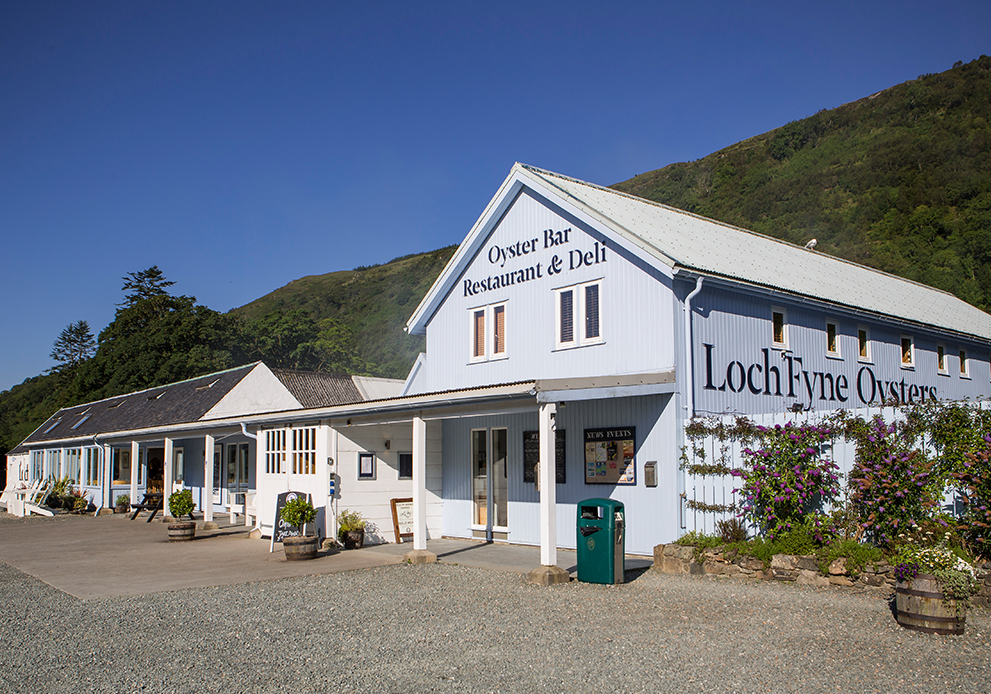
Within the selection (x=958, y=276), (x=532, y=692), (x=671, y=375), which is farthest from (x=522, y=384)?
(x=958, y=276)

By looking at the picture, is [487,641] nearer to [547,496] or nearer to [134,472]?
[547,496]

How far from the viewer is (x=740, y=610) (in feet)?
28.7

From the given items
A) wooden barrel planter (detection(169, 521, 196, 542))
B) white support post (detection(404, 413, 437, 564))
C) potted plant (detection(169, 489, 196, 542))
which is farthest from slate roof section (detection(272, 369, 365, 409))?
white support post (detection(404, 413, 437, 564))

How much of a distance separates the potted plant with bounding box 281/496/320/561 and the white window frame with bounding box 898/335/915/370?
1321cm

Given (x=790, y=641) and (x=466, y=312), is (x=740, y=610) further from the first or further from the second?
(x=466, y=312)

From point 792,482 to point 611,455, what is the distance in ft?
12.0

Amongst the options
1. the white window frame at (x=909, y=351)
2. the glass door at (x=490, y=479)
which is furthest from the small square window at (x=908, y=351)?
the glass door at (x=490, y=479)

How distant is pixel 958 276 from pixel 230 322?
4803cm

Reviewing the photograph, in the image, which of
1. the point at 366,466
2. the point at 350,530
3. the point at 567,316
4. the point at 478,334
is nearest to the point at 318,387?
the point at 478,334

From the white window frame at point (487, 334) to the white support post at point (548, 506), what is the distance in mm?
5394

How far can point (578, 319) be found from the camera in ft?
49.7

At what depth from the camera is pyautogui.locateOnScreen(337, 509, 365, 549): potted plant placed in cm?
1531

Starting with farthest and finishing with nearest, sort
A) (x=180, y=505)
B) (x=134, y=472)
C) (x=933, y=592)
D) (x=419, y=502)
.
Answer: (x=134, y=472), (x=180, y=505), (x=419, y=502), (x=933, y=592)

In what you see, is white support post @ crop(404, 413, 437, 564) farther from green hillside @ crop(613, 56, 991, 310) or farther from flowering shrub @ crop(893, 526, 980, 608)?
green hillside @ crop(613, 56, 991, 310)
